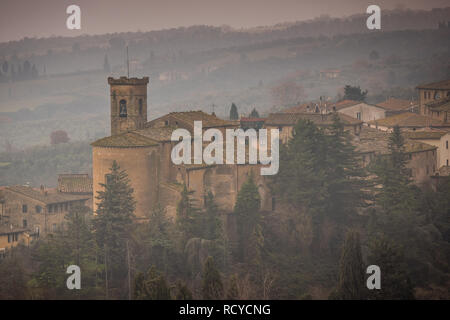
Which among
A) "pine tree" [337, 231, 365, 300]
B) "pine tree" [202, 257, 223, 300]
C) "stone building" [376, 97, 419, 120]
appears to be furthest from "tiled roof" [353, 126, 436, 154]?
"pine tree" [202, 257, 223, 300]

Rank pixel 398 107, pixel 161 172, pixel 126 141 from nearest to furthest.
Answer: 1. pixel 126 141
2. pixel 161 172
3. pixel 398 107

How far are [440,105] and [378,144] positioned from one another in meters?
15.1

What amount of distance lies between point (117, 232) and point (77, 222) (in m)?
2.15

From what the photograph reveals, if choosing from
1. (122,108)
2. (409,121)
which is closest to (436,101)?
(409,121)

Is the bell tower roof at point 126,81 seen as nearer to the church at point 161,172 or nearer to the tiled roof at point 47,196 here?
the church at point 161,172

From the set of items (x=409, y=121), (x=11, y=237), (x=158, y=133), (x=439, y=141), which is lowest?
(x=11, y=237)

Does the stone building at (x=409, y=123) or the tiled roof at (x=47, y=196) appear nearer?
the tiled roof at (x=47, y=196)

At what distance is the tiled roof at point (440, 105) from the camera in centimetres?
7573

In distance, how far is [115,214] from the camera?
1939 inches

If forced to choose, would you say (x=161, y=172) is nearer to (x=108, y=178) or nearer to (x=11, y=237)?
(x=108, y=178)

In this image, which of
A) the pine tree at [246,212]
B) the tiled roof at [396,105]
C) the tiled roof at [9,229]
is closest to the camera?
the pine tree at [246,212]

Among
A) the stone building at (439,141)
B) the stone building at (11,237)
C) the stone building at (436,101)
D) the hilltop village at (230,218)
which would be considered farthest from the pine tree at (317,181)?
the stone building at (436,101)

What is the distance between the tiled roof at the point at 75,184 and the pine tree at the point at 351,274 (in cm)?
2414

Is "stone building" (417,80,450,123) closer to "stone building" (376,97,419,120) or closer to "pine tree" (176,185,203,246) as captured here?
"stone building" (376,97,419,120)
